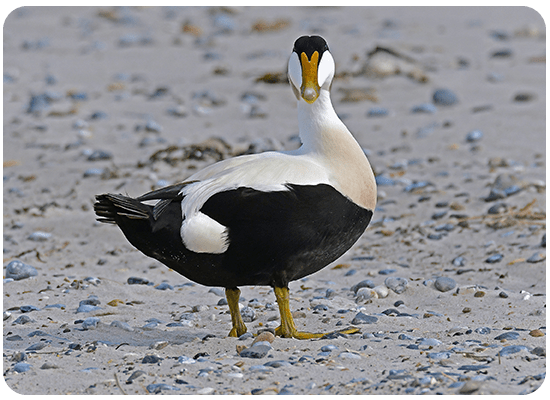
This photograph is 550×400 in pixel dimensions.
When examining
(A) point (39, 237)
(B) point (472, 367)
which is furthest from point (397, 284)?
(A) point (39, 237)

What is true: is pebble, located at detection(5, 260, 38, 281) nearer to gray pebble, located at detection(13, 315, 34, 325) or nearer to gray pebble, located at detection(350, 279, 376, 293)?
gray pebble, located at detection(13, 315, 34, 325)

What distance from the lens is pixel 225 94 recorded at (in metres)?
9.61

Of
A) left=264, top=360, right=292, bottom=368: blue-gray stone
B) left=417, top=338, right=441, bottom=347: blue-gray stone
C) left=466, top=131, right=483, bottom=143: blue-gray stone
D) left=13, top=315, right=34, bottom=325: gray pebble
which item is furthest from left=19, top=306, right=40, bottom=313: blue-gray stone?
left=466, top=131, right=483, bottom=143: blue-gray stone

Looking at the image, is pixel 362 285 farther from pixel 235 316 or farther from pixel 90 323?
pixel 90 323

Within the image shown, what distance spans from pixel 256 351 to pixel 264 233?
58cm

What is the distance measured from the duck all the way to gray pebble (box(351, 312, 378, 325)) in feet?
0.70

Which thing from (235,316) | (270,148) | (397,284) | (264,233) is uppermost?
(264,233)

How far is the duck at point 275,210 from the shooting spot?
3.82m

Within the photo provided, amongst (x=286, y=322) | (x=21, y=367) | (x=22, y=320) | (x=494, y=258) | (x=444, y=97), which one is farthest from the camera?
(x=444, y=97)

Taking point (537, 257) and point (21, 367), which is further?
point (537, 257)

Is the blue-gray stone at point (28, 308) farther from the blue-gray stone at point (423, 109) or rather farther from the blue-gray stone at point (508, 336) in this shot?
the blue-gray stone at point (423, 109)

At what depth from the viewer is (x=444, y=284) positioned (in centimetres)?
500

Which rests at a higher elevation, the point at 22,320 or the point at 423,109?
the point at 423,109

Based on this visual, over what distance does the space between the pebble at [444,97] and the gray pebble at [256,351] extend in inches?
232
